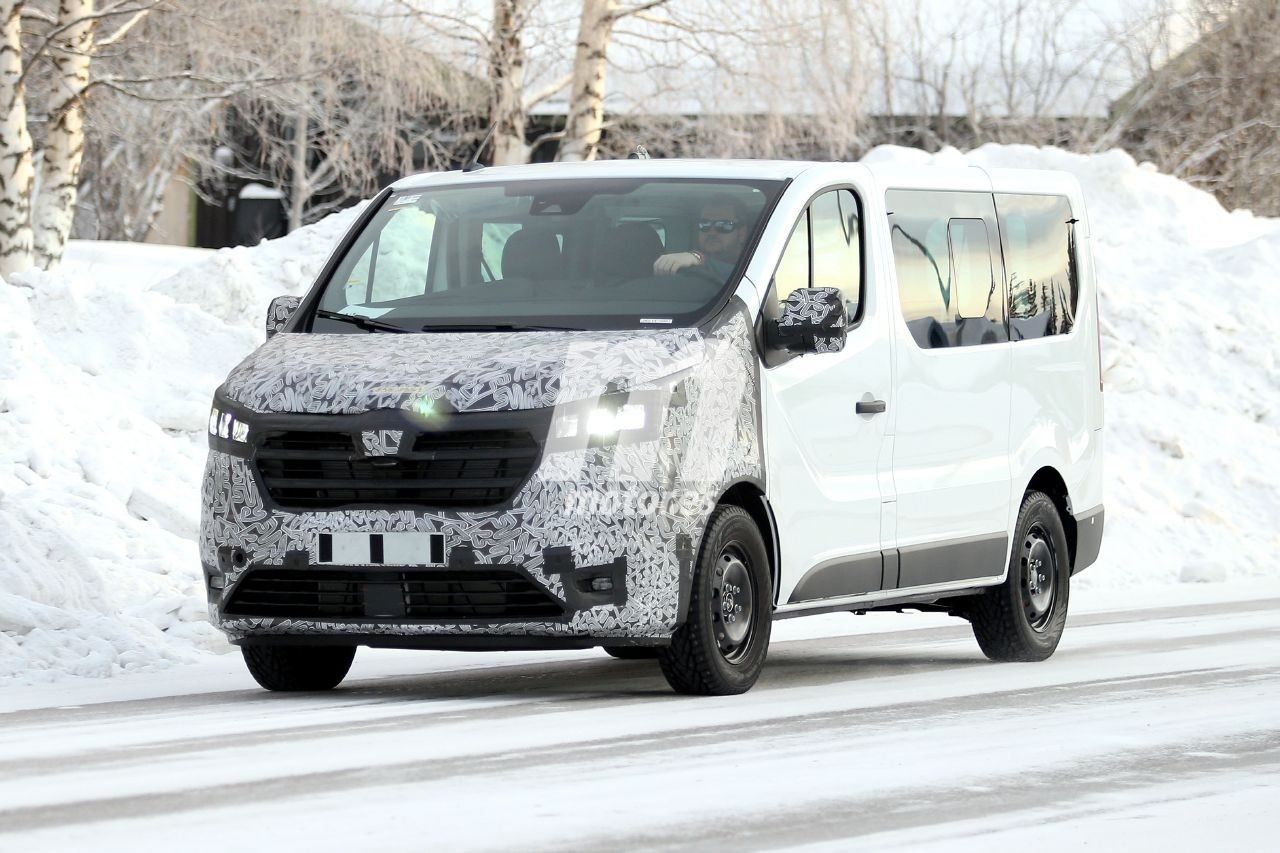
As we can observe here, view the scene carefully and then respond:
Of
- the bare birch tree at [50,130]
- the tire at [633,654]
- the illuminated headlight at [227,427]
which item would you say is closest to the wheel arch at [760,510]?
the illuminated headlight at [227,427]

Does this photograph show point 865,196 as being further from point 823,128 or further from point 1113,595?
point 823,128

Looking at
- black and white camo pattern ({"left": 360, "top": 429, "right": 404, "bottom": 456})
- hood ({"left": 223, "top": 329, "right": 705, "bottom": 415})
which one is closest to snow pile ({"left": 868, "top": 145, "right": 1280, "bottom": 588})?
hood ({"left": 223, "top": 329, "right": 705, "bottom": 415})

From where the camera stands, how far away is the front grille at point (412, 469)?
350 inches

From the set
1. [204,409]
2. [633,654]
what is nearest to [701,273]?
[633,654]

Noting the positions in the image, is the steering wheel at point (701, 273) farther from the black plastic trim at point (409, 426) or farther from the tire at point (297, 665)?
the tire at point (297, 665)

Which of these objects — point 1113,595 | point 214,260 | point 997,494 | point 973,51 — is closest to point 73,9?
point 214,260

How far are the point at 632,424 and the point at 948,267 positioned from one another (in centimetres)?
269

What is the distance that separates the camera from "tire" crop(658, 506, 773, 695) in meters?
9.18

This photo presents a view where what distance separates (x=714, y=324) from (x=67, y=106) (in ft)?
48.0

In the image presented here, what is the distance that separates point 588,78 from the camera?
84.0 feet

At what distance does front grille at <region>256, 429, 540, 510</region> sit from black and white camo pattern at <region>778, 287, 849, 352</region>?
127cm

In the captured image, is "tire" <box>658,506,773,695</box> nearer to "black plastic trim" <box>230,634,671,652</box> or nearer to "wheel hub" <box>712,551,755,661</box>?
"wheel hub" <box>712,551,755,661</box>

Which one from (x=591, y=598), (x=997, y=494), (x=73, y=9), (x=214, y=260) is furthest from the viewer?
(x=73, y=9)

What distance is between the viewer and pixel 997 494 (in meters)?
11.3
